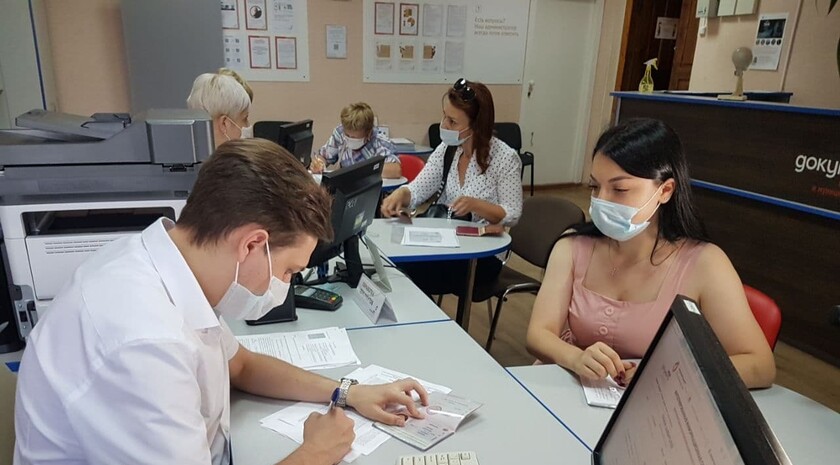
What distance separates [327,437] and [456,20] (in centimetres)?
507

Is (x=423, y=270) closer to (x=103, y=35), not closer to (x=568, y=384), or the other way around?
(x=568, y=384)

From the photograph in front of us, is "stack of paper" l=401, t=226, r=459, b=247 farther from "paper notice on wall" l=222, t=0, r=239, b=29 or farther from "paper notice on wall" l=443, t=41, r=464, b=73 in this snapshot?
"paper notice on wall" l=443, t=41, r=464, b=73

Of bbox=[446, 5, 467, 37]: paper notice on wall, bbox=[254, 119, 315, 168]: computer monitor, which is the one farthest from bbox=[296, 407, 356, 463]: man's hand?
bbox=[446, 5, 467, 37]: paper notice on wall

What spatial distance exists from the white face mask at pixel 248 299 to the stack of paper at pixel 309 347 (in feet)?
1.14

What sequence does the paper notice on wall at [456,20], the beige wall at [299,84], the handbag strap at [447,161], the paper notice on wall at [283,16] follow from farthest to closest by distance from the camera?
the paper notice on wall at [456,20] → the paper notice on wall at [283,16] → the beige wall at [299,84] → the handbag strap at [447,161]

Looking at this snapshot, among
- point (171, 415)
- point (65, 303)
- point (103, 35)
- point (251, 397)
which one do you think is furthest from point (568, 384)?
point (103, 35)

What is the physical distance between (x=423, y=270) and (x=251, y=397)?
1.50 metres

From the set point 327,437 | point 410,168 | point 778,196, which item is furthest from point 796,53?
point 327,437

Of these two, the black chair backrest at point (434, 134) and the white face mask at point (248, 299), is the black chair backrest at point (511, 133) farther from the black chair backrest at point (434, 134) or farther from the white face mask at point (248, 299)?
the white face mask at point (248, 299)

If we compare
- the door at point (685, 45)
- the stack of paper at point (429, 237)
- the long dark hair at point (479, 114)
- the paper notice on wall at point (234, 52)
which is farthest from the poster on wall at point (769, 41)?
the paper notice on wall at point (234, 52)

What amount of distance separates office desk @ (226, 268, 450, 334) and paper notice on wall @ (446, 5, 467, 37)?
13.7ft

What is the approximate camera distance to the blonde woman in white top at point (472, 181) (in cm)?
263

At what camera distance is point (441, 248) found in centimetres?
228

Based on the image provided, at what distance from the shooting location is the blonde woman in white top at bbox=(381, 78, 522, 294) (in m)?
2.63
